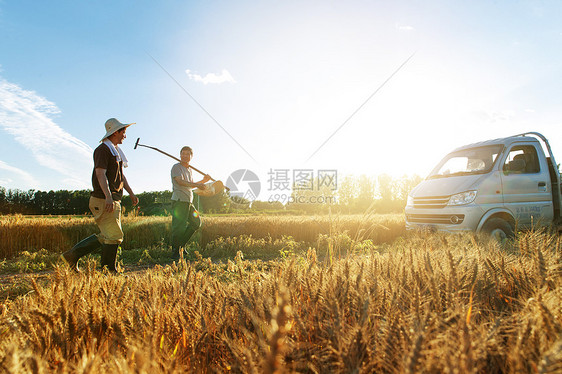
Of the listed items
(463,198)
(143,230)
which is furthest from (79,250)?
(463,198)

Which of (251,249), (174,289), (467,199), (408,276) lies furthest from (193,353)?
(251,249)

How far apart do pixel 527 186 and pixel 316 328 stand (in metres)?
7.30

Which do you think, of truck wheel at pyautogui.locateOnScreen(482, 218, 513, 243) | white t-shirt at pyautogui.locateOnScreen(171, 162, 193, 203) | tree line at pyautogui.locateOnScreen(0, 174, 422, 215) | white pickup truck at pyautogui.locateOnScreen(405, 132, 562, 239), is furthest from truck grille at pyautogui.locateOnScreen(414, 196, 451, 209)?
tree line at pyautogui.locateOnScreen(0, 174, 422, 215)

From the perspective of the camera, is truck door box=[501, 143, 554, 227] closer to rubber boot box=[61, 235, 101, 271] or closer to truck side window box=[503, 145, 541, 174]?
truck side window box=[503, 145, 541, 174]

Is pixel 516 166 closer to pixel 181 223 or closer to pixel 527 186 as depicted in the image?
pixel 527 186

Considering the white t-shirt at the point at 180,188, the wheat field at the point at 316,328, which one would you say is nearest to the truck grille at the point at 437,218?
the wheat field at the point at 316,328

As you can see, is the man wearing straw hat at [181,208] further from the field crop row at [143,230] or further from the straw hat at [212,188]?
the field crop row at [143,230]

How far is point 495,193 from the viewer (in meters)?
6.12

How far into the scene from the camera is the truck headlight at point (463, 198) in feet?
19.6

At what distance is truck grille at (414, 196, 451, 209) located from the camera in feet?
20.9

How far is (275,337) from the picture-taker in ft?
1.98

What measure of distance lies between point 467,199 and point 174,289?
19.7 feet

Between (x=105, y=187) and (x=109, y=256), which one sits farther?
(x=109, y=256)

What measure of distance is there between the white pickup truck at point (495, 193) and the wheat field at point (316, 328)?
4544mm
